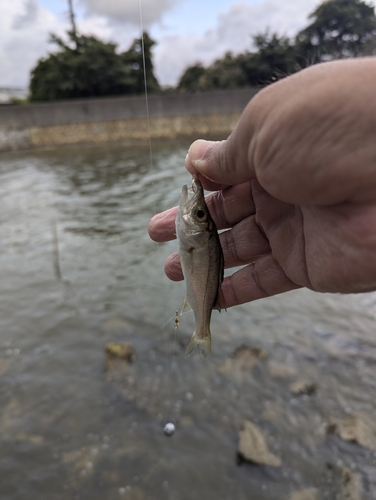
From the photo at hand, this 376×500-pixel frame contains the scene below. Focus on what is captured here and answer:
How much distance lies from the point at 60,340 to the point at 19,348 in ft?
2.13

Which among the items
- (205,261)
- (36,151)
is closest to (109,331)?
(205,261)

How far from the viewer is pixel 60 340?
615 cm

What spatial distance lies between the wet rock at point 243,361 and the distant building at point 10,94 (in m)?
48.0

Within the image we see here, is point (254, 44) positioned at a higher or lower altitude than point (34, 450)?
higher

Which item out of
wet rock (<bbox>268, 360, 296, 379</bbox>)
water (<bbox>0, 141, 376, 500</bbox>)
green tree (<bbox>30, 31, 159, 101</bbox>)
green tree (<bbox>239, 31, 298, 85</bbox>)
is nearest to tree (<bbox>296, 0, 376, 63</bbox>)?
green tree (<bbox>239, 31, 298, 85</bbox>)

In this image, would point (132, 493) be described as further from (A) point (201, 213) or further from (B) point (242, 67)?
(B) point (242, 67)

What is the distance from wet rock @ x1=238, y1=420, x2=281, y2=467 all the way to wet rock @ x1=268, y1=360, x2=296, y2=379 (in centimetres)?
105

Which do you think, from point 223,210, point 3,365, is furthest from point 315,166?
point 3,365

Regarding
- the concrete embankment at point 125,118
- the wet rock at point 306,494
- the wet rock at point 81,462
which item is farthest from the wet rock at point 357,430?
the concrete embankment at point 125,118

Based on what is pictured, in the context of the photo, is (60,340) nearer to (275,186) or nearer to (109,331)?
(109,331)

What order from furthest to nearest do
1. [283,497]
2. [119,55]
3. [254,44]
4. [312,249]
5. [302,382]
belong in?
1. [119,55]
2. [254,44]
3. [302,382]
4. [283,497]
5. [312,249]

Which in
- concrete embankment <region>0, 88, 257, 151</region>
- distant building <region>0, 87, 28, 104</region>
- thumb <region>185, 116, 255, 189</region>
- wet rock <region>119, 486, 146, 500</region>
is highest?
distant building <region>0, 87, 28, 104</region>

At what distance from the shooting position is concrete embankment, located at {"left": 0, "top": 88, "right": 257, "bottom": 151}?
102ft

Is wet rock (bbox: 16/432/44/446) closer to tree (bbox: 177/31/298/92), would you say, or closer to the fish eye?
the fish eye
